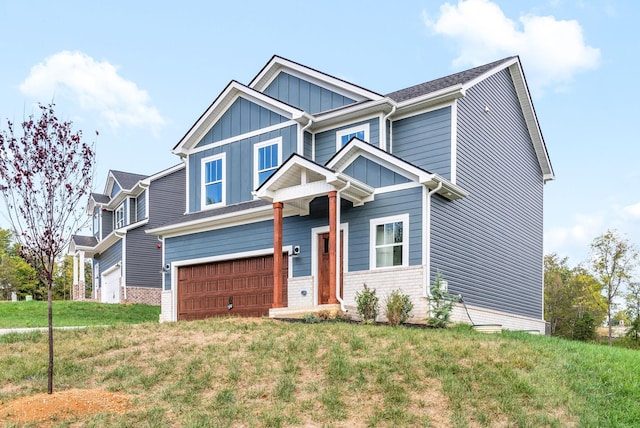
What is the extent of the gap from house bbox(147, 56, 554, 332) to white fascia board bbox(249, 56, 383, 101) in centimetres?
4

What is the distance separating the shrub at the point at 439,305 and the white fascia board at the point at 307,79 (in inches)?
223

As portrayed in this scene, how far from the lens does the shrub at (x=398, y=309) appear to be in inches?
539

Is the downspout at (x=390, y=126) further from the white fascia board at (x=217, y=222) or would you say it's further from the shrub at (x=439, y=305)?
the shrub at (x=439, y=305)

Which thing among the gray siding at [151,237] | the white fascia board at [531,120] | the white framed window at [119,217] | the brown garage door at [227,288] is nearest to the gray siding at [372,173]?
the brown garage door at [227,288]

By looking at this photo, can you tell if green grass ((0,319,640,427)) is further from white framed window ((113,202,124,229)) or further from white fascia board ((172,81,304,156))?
white framed window ((113,202,124,229))

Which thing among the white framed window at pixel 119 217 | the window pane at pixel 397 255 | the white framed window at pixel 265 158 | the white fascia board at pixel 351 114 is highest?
the white fascia board at pixel 351 114

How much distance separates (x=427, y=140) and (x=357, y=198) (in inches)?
114

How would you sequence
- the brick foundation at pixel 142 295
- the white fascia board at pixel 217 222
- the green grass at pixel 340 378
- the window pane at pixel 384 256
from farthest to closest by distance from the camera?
the brick foundation at pixel 142 295 < the white fascia board at pixel 217 222 < the window pane at pixel 384 256 < the green grass at pixel 340 378

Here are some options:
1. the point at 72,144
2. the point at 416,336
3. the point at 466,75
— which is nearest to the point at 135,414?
the point at 72,144

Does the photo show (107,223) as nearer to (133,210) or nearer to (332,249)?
(133,210)

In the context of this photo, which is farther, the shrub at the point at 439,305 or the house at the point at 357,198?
the house at the point at 357,198

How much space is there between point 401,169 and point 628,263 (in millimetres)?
22122

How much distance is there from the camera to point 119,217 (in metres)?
34.1

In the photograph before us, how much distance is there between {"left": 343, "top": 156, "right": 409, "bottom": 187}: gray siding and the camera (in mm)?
15328
